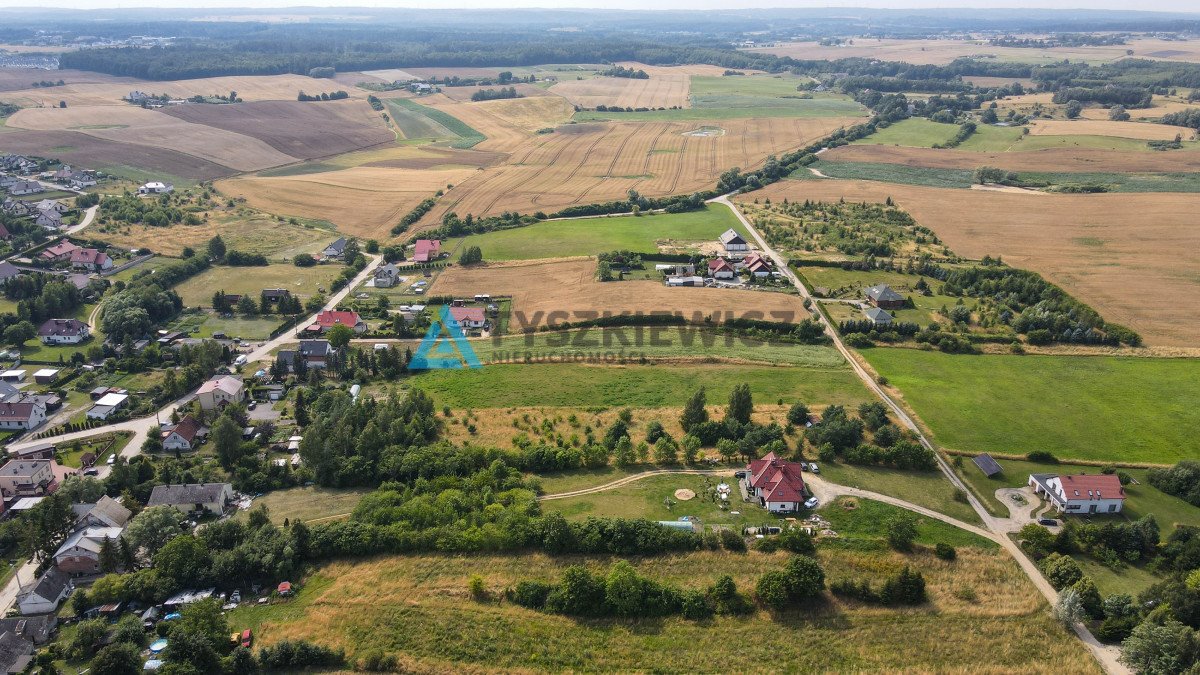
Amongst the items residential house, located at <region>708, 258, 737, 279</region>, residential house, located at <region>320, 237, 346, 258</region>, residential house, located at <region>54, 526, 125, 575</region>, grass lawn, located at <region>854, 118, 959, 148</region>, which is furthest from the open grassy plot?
grass lawn, located at <region>854, 118, 959, 148</region>

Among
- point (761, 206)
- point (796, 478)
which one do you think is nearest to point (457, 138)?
point (761, 206)

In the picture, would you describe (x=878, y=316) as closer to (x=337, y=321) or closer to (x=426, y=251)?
(x=337, y=321)

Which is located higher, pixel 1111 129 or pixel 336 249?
pixel 1111 129

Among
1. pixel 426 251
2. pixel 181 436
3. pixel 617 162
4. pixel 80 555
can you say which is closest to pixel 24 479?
pixel 181 436

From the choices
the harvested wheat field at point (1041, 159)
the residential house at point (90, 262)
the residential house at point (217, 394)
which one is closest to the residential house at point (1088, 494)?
the residential house at point (217, 394)

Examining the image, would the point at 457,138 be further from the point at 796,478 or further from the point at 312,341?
the point at 796,478

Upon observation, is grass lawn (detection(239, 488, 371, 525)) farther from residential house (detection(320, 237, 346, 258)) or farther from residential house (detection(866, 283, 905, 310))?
residential house (detection(866, 283, 905, 310))

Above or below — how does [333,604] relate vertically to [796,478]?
below

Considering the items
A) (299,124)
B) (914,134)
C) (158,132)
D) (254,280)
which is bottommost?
(254,280)
